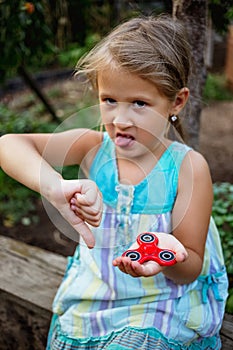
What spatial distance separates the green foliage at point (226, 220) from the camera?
1746 mm

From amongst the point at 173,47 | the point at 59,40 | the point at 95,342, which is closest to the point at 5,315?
the point at 95,342

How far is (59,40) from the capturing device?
16.6 feet

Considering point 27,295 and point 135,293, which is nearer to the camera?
point 135,293

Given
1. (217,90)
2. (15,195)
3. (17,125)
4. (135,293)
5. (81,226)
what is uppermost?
(81,226)

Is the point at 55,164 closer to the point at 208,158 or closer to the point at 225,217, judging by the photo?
the point at 225,217

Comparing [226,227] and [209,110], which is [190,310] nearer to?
[226,227]

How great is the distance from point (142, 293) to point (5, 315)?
0.64 m

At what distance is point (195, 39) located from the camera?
1.76 m

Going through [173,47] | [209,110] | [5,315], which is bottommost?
[209,110]

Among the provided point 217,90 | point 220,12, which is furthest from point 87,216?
point 217,90

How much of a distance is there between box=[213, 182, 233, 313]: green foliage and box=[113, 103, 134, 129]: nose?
2.35ft

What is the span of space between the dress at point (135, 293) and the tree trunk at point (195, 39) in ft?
1.39

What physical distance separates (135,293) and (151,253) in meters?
0.35

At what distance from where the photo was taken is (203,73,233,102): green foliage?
5.75 metres
